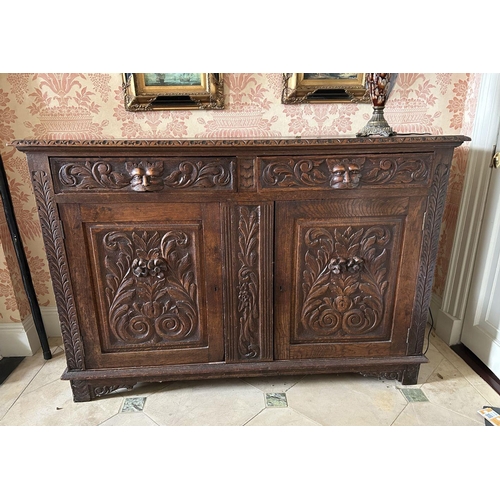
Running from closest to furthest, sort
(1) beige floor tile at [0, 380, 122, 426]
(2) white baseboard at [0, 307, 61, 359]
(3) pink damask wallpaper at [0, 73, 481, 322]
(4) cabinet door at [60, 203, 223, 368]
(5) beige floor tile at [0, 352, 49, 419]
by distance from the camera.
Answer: (4) cabinet door at [60, 203, 223, 368], (1) beige floor tile at [0, 380, 122, 426], (5) beige floor tile at [0, 352, 49, 419], (3) pink damask wallpaper at [0, 73, 481, 322], (2) white baseboard at [0, 307, 61, 359]

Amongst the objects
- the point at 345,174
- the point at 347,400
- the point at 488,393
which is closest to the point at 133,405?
the point at 347,400

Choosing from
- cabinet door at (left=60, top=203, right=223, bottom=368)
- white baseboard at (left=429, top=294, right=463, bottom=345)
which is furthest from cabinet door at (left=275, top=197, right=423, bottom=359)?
white baseboard at (left=429, top=294, right=463, bottom=345)

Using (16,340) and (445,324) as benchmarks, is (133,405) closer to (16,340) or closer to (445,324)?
(16,340)

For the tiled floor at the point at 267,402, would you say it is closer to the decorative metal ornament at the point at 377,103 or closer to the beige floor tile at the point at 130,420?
the beige floor tile at the point at 130,420

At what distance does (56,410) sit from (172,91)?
4.68 ft

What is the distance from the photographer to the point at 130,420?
52.0 inches

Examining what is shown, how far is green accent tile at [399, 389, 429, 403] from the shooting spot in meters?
1.40

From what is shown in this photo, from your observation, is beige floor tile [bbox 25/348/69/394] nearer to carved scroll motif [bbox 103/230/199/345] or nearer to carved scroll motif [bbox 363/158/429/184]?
carved scroll motif [bbox 103/230/199/345]

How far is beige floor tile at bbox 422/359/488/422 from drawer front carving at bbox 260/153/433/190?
879 mm

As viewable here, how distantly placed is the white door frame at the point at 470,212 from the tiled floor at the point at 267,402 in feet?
0.87

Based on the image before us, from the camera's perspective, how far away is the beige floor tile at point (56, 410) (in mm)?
1322

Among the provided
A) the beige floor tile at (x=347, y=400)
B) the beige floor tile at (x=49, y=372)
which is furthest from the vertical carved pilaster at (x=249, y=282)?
the beige floor tile at (x=49, y=372)
